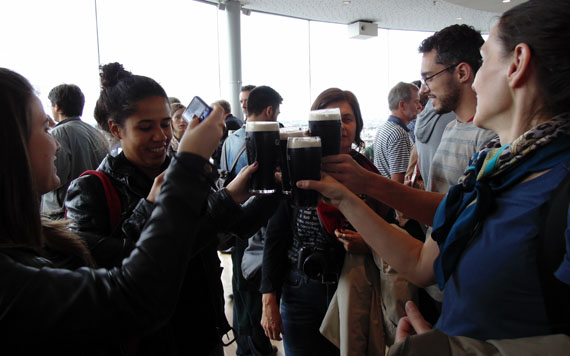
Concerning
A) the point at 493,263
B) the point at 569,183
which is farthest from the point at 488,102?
the point at 493,263

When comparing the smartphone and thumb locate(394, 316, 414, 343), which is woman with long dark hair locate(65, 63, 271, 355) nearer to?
the smartphone

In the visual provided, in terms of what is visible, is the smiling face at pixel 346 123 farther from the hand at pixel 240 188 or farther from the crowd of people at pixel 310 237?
the hand at pixel 240 188

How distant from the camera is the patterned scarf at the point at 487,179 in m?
0.82

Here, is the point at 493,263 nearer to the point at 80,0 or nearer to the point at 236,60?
the point at 80,0

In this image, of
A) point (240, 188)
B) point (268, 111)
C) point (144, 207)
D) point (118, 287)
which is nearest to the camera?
point (118, 287)

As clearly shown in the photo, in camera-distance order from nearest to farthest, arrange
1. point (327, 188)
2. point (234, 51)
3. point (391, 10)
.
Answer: point (327, 188) < point (234, 51) < point (391, 10)

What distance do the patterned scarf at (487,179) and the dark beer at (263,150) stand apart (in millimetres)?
520

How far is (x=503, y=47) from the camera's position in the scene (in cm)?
93

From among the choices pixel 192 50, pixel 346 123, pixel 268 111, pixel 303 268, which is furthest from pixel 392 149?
pixel 192 50

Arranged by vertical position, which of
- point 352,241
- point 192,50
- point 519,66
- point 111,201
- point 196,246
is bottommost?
point 352,241

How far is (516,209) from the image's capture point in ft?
2.69

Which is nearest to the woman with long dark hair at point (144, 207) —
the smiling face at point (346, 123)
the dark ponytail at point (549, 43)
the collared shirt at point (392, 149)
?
the smiling face at point (346, 123)

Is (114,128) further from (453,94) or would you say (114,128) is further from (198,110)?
(453,94)

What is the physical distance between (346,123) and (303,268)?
2.60 ft
